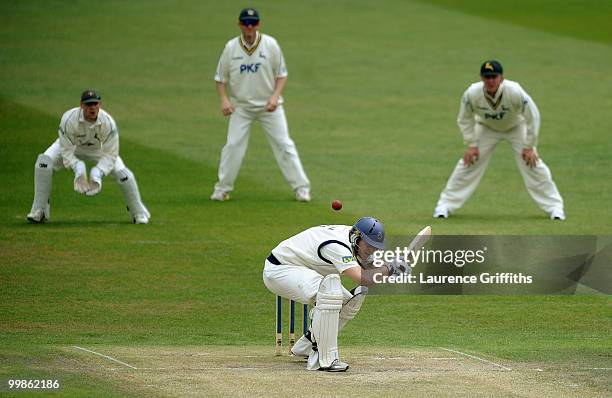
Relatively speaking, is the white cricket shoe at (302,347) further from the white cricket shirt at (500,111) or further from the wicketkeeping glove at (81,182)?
the white cricket shirt at (500,111)

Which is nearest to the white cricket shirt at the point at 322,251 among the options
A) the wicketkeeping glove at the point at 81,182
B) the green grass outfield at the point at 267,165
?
the green grass outfield at the point at 267,165

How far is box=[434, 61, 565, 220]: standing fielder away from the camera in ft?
56.0

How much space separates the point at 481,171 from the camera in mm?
→ 17891

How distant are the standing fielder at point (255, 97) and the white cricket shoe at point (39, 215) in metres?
2.67

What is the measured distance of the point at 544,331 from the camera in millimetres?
12398

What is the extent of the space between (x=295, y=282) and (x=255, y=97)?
8302 millimetres

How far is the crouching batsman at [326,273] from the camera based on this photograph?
10.3 meters

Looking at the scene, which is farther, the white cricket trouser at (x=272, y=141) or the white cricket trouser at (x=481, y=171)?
the white cricket trouser at (x=272, y=141)

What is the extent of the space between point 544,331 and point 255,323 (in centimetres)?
267

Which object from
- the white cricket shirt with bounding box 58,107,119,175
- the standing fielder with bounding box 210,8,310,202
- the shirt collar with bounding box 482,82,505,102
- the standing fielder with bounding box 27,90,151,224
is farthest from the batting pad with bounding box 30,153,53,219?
the shirt collar with bounding box 482,82,505,102

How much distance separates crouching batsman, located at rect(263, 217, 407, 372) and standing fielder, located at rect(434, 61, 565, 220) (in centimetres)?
679

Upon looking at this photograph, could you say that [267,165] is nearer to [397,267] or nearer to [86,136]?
[86,136]

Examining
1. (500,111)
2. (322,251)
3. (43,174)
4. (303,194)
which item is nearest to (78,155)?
(43,174)

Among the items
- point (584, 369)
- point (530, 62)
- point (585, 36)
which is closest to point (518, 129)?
point (584, 369)
